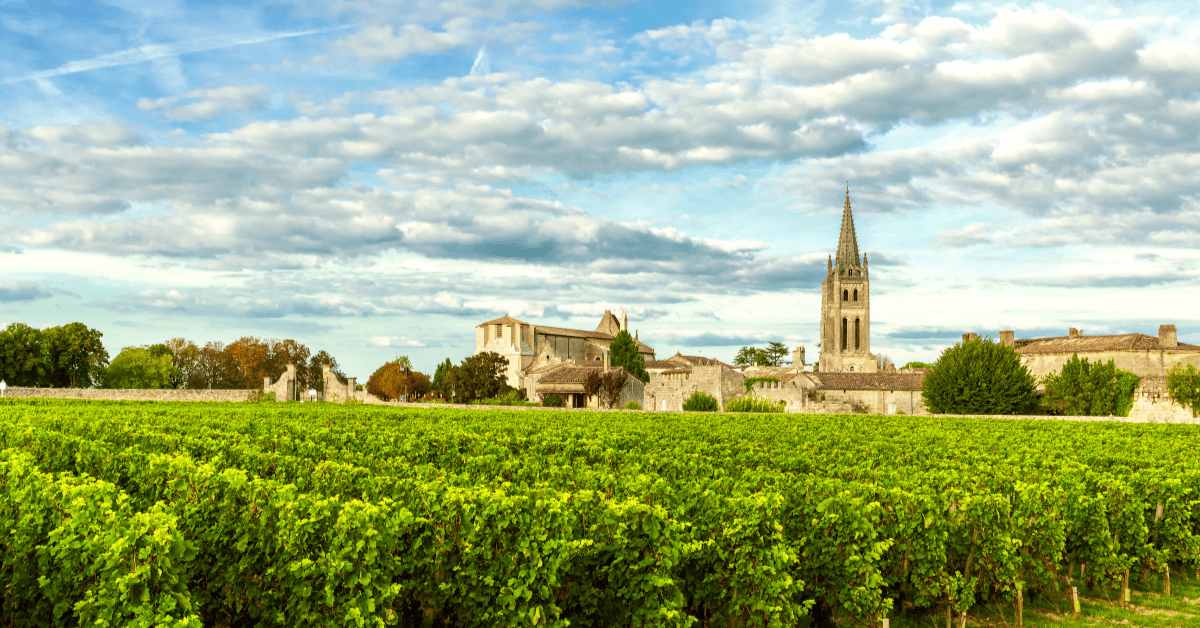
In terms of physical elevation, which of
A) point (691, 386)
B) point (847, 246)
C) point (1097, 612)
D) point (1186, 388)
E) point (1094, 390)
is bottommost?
point (1097, 612)

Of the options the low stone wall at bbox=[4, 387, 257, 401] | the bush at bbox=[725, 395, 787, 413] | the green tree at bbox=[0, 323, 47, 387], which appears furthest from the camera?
the green tree at bbox=[0, 323, 47, 387]

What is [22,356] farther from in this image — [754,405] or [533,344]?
[754,405]

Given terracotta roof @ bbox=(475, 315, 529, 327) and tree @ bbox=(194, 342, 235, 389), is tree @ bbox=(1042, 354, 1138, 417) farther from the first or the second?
tree @ bbox=(194, 342, 235, 389)

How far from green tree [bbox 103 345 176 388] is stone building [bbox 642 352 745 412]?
56870mm

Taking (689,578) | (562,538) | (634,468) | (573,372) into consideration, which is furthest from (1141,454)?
(573,372)

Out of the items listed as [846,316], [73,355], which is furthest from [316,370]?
[846,316]

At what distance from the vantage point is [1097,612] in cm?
1170

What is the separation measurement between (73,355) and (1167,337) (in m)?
98.6

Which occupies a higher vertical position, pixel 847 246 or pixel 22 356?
pixel 847 246

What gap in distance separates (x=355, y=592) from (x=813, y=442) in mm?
15155

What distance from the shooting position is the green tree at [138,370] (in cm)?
8512

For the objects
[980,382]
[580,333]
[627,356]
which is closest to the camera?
[980,382]

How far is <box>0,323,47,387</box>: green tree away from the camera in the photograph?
220ft

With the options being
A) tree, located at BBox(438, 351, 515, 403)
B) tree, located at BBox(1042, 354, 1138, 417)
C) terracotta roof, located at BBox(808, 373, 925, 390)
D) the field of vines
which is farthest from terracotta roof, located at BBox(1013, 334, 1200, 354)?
the field of vines
